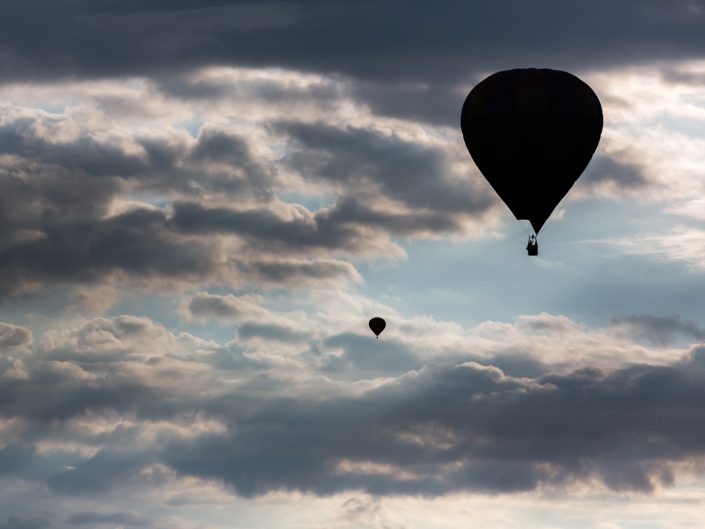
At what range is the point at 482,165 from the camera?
15550 cm

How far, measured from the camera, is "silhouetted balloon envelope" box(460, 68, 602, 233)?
152625 mm

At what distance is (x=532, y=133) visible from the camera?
152875mm

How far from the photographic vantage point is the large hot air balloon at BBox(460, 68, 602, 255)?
153m

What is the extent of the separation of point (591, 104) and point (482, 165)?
9985 mm

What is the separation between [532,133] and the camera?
502ft

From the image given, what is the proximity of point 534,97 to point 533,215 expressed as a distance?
30.8 ft

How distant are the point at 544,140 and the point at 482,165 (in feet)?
18.6

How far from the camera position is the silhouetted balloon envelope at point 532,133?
501ft

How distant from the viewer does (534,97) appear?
152750 mm

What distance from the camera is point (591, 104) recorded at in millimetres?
153500

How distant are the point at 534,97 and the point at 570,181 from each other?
7725 mm

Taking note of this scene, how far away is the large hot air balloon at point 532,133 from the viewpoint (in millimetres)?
152625

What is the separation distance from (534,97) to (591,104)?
15.4ft

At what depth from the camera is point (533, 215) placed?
154 m
